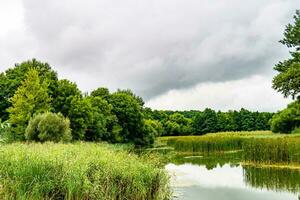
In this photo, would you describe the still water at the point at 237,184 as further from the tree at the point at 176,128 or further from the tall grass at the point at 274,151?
the tree at the point at 176,128

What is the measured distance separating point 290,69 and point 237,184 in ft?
38.9

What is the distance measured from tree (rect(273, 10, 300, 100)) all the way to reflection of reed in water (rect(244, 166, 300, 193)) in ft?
22.6

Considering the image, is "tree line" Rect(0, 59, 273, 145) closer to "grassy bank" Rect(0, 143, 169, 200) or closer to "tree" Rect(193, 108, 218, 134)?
"grassy bank" Rect(0, 143, 169, 200)

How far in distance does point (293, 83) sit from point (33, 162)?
22350 mm

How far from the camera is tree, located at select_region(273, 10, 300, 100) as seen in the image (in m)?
29.1

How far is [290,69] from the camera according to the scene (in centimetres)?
2947

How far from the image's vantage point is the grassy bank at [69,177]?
32.2 ft

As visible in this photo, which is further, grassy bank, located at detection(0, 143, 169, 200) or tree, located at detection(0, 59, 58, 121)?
tree, located at detection(0, 59, 58, 121)

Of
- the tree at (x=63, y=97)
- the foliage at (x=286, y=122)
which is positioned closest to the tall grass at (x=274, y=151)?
the tree at (x=63, y=97)

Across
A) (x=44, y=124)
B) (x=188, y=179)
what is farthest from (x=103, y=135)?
(x=188, y=179)

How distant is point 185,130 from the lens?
92.0 metres

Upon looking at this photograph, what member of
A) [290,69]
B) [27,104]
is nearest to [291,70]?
[290,69]

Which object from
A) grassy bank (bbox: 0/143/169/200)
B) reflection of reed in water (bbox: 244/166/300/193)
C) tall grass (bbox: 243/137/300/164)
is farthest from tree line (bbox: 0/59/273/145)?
tall grass (bbox: 243/137/300/164)

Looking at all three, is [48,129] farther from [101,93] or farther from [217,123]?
[217,123]
